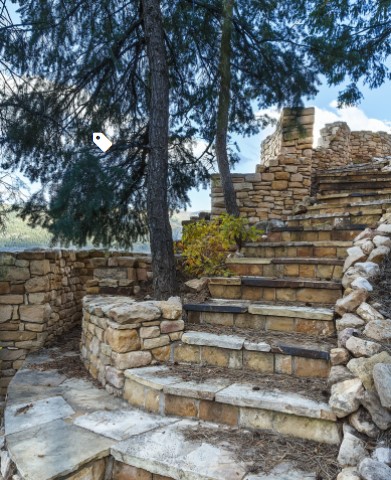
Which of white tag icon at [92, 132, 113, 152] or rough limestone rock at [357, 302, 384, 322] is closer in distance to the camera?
rough limestone rock at [357, 302, 384, 322]

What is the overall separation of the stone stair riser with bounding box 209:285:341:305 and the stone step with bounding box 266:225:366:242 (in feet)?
4.12

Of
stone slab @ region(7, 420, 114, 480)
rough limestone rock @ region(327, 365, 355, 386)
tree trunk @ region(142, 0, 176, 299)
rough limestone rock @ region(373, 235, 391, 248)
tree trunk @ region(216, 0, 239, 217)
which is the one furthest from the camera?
tree trunk @ region(216, 0, 239, 217)

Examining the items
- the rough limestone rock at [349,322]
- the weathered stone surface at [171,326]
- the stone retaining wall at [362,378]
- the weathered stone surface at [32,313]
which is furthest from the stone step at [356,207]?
the weathered stone surface at [32,313]

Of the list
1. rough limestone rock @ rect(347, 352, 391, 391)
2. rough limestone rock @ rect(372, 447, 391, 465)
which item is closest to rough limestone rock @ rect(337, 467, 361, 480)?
rough limestone rock @ rect(372, 447, 391, 465)

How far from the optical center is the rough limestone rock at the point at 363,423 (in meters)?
1.85

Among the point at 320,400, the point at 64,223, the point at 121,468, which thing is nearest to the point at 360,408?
the point at 320,400

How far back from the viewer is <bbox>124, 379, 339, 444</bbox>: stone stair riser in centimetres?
209

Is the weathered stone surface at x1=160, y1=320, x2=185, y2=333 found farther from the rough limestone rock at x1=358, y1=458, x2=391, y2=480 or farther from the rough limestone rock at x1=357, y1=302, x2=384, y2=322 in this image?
the rough limestone rock at x1=358, y1=458, x2=391, y2=480

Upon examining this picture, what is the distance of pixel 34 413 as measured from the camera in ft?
8.57

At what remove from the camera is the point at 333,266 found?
3662 millimetres

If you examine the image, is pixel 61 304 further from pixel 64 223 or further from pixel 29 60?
pixel 29 60

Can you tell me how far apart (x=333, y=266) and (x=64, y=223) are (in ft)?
8.62

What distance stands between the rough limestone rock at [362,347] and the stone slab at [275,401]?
37 cm

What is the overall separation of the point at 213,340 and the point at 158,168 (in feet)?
6.12
